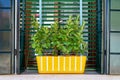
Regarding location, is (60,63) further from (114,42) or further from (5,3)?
(5,3)

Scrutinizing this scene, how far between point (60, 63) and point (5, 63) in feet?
2.50

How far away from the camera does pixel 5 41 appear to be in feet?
14.1

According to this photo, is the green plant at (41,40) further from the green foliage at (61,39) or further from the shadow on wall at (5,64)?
the shadow on wall at (5,64)

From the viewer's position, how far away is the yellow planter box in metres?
4.32

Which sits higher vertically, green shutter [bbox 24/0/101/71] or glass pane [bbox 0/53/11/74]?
green shutter [bbox 24/0/101/71]

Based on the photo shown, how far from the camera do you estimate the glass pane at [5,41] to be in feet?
14.1

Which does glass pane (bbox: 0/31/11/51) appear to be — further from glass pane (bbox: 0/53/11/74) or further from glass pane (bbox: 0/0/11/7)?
glass pane (bbox: 0/0/11/7)

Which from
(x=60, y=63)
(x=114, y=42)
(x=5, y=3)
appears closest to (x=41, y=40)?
(x=60, y=63)

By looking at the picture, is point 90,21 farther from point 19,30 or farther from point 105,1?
point 19,30

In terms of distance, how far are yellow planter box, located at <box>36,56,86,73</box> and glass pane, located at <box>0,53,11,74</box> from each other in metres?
0.40

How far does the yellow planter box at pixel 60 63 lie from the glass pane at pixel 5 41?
440 millimetres

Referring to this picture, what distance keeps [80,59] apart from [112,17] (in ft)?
2.43

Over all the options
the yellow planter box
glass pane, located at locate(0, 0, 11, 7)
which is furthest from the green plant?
glass pane, located at locate(0, 0, 11, 7)

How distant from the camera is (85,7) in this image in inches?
188
